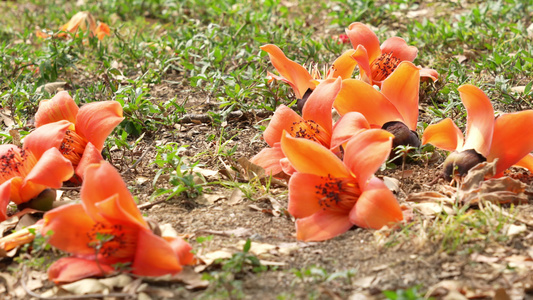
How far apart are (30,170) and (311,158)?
112 cm

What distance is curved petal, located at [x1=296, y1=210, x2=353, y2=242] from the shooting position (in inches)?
88.4

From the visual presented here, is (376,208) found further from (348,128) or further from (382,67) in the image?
(382,67)

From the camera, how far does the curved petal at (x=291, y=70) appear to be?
9.87 ft

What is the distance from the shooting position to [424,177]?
108 inches

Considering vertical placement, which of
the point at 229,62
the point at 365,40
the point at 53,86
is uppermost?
the point at 365,40

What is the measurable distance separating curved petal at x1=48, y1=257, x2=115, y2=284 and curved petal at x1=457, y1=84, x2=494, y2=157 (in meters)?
1.40

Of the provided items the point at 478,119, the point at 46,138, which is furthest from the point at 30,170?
the point at 478,119

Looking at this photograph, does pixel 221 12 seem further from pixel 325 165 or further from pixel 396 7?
pixel 325 165

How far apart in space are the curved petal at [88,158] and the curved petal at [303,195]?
2.79 feet

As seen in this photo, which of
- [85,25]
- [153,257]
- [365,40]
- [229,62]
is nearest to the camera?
[153,257]

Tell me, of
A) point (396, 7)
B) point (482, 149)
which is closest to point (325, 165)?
point (482, 149)

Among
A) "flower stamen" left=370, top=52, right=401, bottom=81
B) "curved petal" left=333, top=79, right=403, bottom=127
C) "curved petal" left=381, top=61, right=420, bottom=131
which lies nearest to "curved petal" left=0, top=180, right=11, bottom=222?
"curved petal" left=333, top=79, right=403, bottom=127

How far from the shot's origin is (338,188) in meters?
2.31

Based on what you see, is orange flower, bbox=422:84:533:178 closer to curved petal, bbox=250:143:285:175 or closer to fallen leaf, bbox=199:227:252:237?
curved petal, bbox=250:143:285:175
